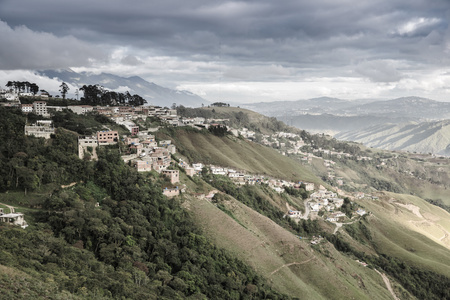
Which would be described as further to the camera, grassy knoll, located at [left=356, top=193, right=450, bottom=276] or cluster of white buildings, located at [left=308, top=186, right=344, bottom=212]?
cluster of white buildings, located at [left=308, top=186, right=344, bottom=212]

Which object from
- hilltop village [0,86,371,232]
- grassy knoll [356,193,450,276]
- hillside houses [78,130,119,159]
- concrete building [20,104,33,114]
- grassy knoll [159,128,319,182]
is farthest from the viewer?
grassy knoll [159,128,319,182]

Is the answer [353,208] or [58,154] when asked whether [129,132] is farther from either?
[353,208]

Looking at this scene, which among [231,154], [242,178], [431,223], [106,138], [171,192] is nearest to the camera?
[171,192]

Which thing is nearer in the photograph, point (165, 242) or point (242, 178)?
point (165, 242)

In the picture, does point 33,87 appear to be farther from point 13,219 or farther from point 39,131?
point 13,219

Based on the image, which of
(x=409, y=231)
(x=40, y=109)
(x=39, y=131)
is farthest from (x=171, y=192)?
(x=409, y=231)

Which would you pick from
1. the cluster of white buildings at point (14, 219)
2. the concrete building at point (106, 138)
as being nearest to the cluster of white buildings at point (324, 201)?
the concrete building at point (106, 138)

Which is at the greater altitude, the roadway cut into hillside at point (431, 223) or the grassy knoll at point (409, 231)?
the grassy knoll at point (409, 231)

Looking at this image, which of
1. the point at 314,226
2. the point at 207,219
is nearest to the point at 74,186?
the point at 207,219

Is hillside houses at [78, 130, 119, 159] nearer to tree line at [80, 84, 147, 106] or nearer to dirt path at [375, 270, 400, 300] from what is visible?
tree line at [80, 84, 147, 106]

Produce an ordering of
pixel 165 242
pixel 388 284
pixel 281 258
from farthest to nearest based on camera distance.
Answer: pixel 388 284, pixel 281 258, pixel 165 242

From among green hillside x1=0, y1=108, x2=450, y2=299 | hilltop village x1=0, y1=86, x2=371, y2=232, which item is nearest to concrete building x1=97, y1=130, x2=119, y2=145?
hilltop village x1=0, y1=86, x2=371, y2=232

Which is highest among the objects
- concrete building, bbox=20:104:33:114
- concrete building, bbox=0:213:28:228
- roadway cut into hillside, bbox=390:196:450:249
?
concrete building, bbox=20:104:33:114

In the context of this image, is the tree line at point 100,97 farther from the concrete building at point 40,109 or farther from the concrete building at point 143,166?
the concrete building at point 143,166
